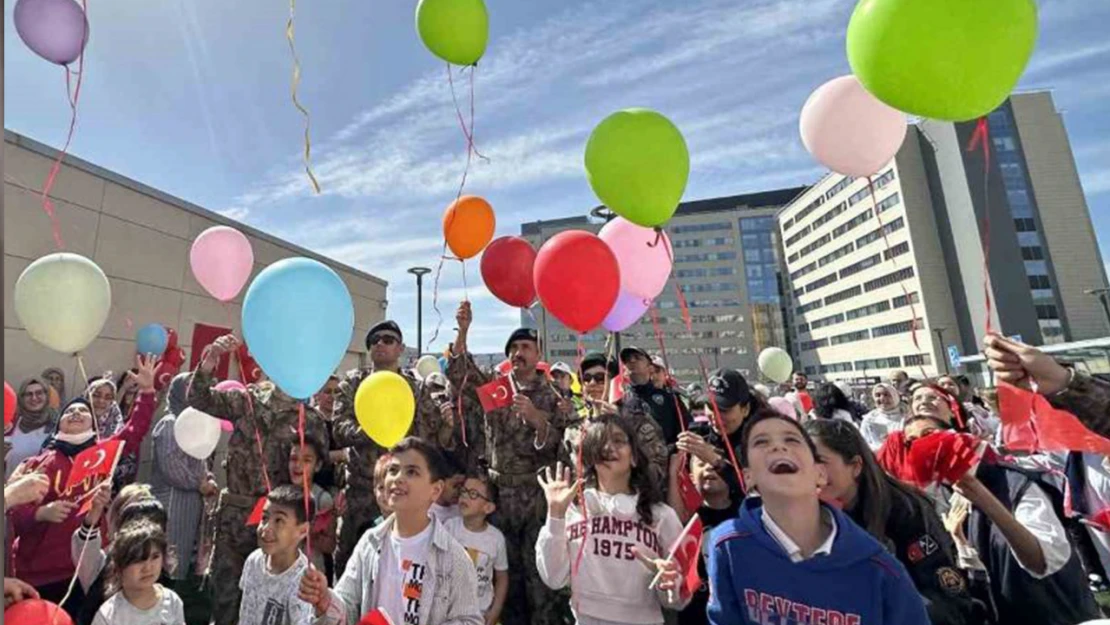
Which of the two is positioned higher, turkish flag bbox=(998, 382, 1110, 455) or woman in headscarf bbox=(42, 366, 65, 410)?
woman in headscarf bbox=(42, 366, 65, 410)

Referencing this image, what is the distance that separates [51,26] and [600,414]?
3.80 meters

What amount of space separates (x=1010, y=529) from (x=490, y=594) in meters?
2.42

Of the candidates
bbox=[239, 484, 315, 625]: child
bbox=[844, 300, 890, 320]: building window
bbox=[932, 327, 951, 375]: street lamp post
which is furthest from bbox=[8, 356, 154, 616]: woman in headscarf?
bbox=[844, 300, 890, 320]: building window

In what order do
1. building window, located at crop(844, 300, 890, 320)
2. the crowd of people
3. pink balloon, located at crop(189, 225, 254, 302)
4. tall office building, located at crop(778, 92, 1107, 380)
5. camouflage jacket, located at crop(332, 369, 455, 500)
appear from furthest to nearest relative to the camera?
building window, located at crop(844, 300, 890, 320) < tall office building, located at crop(778, 92, 1107, 380) < pink balloon, located at crop(189, 225, 254, 302) < camouflage jacket, located at crop(332, 369, 455, 500) < the crowd of people

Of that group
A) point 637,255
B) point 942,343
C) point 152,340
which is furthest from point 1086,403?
point 942,343

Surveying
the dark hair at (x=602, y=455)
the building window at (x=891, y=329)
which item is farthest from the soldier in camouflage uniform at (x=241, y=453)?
the building window at (x=891, y=329)

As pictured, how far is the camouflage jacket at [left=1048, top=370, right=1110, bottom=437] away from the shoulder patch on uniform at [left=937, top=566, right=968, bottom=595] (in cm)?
69

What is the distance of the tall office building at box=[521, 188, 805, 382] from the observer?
68.3 meters

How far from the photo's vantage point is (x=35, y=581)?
8.90 ft

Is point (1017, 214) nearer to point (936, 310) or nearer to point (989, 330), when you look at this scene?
point (936, 310)

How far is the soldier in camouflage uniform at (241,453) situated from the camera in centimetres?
309

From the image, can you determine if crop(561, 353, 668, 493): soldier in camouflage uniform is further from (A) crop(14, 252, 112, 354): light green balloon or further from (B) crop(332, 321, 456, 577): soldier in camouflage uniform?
(A) crop(14, 252, 112, 354): light green balloon

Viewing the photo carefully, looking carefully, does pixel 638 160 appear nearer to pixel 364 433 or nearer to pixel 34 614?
pixel 364 433

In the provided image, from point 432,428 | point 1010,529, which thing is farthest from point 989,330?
point 432,428
